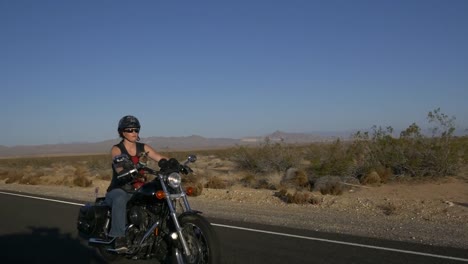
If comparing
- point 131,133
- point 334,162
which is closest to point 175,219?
point 131,133

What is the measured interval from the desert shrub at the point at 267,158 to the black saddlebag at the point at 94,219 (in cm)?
1983

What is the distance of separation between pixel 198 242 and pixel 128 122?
7.14 ft

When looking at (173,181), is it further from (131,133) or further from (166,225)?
(131,133)

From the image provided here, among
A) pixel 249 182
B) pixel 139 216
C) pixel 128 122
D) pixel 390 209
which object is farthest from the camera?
pixel 249 182

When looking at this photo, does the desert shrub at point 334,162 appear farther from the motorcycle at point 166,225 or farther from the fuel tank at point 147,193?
the fuel tank at point 147,193

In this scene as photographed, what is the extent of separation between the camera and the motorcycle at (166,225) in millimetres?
6141

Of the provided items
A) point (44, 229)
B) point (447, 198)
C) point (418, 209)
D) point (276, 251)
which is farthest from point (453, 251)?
point (447, 198)

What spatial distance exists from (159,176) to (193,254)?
1019mm

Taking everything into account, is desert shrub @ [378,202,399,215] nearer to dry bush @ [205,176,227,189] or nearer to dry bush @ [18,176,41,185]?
dry bush @ [205,176,227,189]

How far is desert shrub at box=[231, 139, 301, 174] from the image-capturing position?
89.7 feet

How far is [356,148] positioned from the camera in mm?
24406

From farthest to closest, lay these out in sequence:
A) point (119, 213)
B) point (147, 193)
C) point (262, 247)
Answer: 1. point (262, 247)
2. point (119, 213)
3. point (147, 193)

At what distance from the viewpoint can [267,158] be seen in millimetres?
28234

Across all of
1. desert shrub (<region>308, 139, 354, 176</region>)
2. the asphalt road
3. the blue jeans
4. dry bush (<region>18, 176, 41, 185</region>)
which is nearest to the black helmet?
the blue jeans
